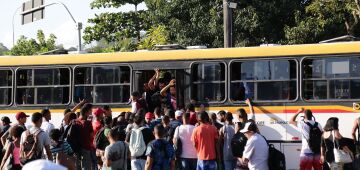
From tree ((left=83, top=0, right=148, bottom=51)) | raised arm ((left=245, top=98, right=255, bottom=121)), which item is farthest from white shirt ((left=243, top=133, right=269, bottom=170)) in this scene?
tree ((left=83, top=0, right=148, bottom=51))

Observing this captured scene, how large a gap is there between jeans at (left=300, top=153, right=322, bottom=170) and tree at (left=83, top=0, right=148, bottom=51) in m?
24.5

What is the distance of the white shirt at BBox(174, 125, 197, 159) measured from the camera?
13438 millimetres

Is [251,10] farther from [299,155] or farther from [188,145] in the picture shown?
[188,145]

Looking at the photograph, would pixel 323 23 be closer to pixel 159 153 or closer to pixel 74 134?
pixel 74 134

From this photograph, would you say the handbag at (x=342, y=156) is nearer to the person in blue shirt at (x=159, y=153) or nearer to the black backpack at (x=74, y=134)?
the person in blue shirt at (x=159, y=153)

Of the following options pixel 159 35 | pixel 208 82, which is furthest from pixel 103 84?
pixel 159 35

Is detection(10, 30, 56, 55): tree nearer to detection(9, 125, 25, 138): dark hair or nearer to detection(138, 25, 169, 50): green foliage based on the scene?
detection(138, 25, 169, 50): green foliage

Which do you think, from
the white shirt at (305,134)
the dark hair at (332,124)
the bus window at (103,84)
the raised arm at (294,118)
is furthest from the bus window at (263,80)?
the dark hair at (332,124)

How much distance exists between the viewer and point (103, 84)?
1817 centimetres

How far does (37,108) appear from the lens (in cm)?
1889

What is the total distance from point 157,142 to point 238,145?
82.9 inches

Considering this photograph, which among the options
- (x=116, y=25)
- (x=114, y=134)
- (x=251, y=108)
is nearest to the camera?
(x=114, y=134)

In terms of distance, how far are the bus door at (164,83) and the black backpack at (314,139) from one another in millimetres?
3932

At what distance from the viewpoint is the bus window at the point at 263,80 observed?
53.6ft
